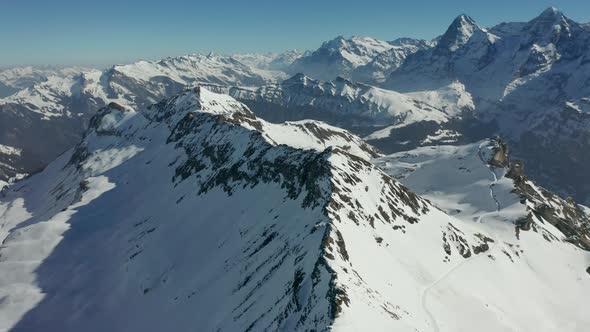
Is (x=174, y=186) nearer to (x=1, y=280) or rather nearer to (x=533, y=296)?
(x=1, y=280)

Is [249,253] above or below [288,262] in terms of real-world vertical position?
below

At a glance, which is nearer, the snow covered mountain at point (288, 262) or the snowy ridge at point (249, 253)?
the snowy ridge at point (249, 253)

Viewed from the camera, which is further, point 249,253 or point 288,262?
point 249,253

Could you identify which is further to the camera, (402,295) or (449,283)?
(449,283)

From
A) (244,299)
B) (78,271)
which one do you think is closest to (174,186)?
(78,271)
